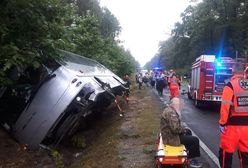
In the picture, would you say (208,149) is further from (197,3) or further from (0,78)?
(197,3)

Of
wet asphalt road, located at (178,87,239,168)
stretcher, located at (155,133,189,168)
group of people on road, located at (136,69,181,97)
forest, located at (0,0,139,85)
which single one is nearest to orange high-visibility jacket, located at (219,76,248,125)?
stretcher, located at (155,133,189,168)

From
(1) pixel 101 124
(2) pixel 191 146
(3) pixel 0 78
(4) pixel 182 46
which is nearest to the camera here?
(2) pixel 191 146

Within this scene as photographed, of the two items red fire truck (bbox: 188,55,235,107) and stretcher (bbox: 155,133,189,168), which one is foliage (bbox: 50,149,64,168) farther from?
red fire truck (bbox: 188,55,235,107)

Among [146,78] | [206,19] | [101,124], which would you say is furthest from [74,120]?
[206,19]

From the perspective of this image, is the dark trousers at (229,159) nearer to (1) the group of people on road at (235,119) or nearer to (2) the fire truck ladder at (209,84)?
(1) the group of people on road at (235,119)

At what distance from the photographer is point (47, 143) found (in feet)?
33.2

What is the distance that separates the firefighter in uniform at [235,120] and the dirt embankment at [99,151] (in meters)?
2.39

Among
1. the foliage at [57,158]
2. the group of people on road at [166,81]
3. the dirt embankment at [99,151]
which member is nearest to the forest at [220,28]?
the group of people on road at [166,81]

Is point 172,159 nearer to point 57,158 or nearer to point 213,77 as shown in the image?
point 57,158

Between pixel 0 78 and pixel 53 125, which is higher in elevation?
pixel 0 78

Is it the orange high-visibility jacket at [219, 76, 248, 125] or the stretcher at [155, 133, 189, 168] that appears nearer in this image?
the orange high-visibility jacket at [219, 76, 248, 125]

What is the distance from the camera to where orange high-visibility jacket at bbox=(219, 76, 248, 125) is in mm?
6539

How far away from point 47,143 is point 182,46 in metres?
77.6

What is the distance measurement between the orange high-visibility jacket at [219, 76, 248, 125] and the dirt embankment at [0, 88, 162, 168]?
2555 millimetres
